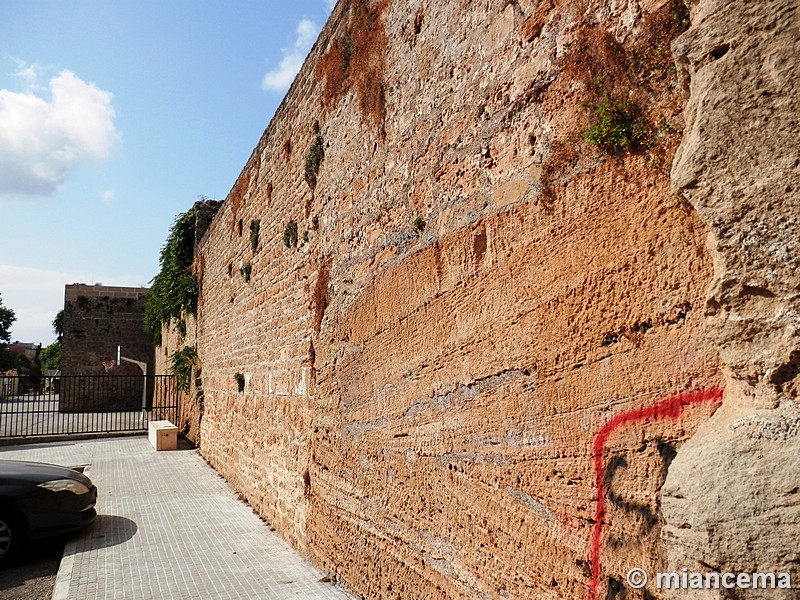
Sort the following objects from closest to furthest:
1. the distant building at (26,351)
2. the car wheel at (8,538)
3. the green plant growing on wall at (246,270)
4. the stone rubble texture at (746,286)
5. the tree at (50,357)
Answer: the stone rubble texture at (746,286), the car wheel at (8,538), the green plant growing on wall at (246,270), the distant building at (26,351), the tree at (50,357)

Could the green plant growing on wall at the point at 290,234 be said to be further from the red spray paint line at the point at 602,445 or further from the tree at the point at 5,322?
the tree at the point at 5,322

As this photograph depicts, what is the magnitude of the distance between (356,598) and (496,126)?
3.13 m

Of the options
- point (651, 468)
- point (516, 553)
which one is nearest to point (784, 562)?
point (651, 468)

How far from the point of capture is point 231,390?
28.5 feet

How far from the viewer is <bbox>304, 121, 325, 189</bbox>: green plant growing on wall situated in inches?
205

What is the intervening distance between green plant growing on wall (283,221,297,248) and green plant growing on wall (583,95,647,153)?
3.98m

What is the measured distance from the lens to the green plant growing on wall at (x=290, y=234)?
5789 mm

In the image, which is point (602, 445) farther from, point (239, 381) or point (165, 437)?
point (165, 437)

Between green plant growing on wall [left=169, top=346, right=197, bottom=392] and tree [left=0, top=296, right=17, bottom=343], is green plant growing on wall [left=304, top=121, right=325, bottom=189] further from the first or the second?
tree [left=0, top=296, right=17, bottom=343]

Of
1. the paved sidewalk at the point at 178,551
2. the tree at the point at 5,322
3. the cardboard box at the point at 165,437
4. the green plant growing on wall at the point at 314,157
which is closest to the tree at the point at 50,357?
the tree at the point at 5,322

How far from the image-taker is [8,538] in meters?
5.47

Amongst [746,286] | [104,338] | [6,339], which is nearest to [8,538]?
[746,286]

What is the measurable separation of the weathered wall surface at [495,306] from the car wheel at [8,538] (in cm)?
261

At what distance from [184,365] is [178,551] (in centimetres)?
795
